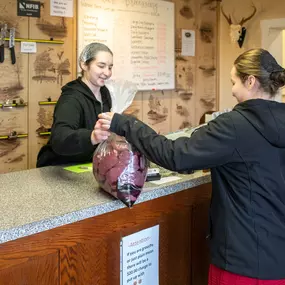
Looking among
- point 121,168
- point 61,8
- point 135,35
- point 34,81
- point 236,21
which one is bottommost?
point 121,168

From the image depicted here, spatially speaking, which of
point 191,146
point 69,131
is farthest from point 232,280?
point 69,131

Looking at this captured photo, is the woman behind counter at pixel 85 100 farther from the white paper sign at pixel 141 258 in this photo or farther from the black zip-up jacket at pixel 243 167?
the black zip-up jacket at pixel 243 167

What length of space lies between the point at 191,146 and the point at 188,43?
3122 millimetres

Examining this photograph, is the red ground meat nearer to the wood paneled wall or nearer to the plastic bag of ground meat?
the plastic bag of ground meat

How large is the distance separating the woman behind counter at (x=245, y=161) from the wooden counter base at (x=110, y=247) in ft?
1.01

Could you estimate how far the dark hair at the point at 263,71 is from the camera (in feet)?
4.64

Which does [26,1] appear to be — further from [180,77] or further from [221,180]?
[221,180]

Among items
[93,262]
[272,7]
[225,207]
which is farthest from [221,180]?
[272,7]

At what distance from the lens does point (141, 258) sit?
1.63 meters

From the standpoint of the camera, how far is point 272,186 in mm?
1398

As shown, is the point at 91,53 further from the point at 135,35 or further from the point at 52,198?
the point at 135,35

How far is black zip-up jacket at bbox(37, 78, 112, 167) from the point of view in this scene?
1.80 m

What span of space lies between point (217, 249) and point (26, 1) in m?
2.30

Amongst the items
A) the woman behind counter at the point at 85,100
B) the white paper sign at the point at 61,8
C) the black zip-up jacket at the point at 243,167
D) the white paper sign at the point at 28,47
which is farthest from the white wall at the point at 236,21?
the black zip-up jacket at the point at 243,167
